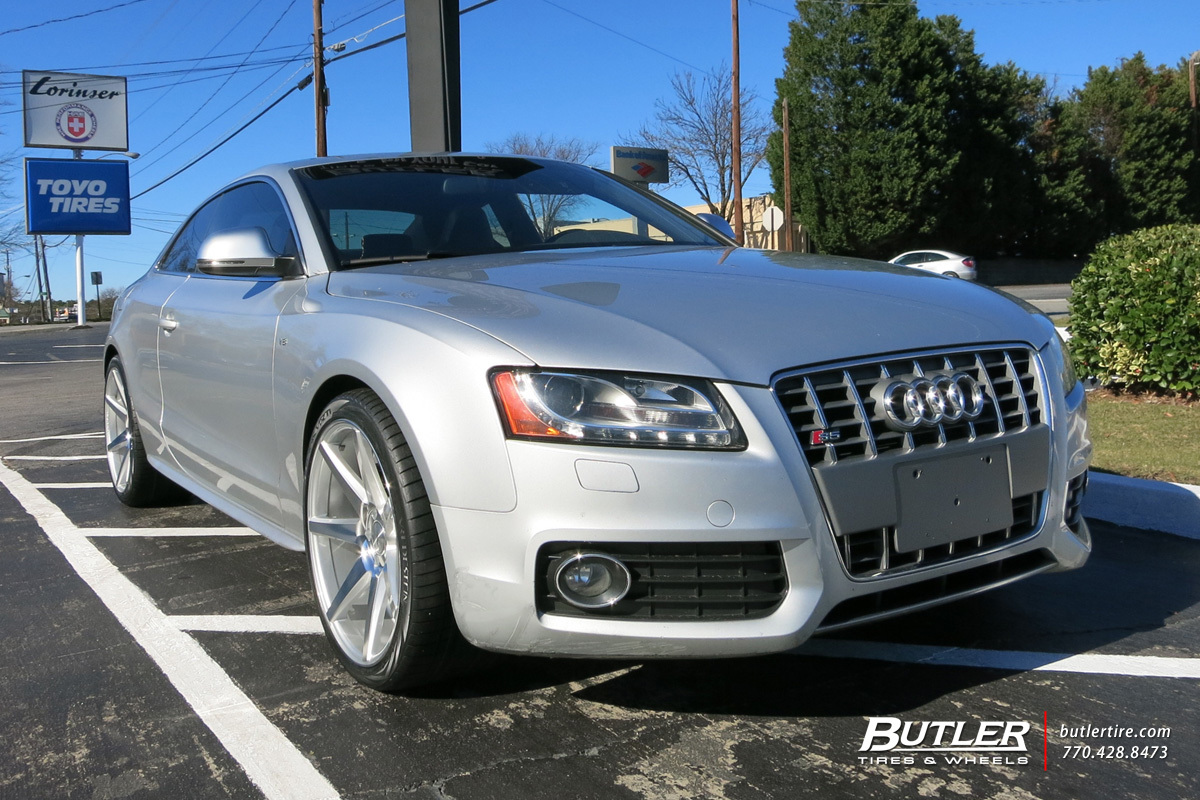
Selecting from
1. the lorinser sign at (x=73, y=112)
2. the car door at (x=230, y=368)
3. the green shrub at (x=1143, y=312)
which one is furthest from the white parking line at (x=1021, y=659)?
the lorinser sign at (x=73, y=112)

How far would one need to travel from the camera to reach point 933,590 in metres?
2.53

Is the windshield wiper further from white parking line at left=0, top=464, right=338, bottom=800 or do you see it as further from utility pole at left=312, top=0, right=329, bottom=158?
utility pole at left=312, top=0, right=329, bottom=158

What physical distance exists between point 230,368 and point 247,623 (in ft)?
2.74

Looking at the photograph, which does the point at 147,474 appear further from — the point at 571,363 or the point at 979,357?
the point at 979,357

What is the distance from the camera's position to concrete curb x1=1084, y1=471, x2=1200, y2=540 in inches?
169

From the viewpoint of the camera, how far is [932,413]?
2.46 m

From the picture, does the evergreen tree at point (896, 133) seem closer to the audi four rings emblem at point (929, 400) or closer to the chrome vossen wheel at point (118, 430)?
the chrome vossen wheel at point (118, 430)

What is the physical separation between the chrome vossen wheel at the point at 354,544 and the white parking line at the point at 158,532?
1776mm

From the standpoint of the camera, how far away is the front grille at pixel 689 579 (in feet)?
7.57

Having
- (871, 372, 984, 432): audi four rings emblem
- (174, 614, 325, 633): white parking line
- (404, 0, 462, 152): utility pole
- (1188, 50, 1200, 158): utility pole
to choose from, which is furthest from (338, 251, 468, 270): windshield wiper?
(1188, 50, 1200, 158): utility pole

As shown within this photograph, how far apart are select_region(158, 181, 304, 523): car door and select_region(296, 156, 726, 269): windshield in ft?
0.69

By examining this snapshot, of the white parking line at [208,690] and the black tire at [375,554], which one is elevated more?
the black tire at [375,554]

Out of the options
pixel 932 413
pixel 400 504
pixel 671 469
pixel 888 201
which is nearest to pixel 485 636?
pixel 400 504

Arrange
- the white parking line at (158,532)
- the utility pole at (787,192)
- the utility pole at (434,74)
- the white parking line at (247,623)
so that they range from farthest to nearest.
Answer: the utility pole at (787,192) < the utility pole at (434,74) < the white parking line at (158,532) < the white parking line at (247,623)
